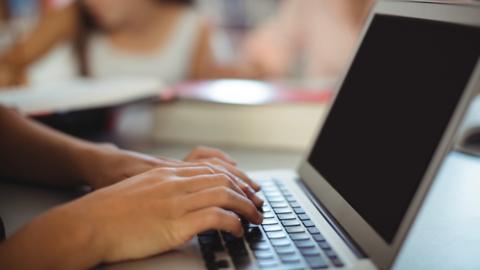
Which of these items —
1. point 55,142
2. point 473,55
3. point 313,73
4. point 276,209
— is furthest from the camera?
point 313,73

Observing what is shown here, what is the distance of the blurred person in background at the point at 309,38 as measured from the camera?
6.82 ft

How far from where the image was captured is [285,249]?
0.49 m

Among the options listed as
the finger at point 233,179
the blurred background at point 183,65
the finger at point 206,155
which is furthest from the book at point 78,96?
the finger at point 233,179

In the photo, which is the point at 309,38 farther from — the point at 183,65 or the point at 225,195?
the point at 225,195

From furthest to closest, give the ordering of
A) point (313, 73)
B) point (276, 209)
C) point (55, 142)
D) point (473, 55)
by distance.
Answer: point (313, 73)
point (55, 142)
point (276, 209)
point (473, 55)

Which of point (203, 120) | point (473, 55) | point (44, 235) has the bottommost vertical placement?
point (44, 235)

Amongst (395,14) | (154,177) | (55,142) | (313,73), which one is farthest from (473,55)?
(313,73)

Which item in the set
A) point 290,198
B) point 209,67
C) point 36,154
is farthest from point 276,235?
point 209,67

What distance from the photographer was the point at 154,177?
1.74ft

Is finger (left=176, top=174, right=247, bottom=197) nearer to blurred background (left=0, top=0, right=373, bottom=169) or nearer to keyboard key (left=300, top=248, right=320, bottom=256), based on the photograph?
keyboard key (left=300, top=248, right=320, bottom=256)

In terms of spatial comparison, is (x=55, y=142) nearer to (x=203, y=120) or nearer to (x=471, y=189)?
(x=203, y=120)

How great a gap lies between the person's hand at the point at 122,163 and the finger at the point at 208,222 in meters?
0.13

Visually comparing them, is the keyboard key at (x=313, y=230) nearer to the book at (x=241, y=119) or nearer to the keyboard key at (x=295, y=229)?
the keyboard key at (x=295, y=229)

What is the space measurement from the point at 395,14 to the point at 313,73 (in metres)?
1.63
